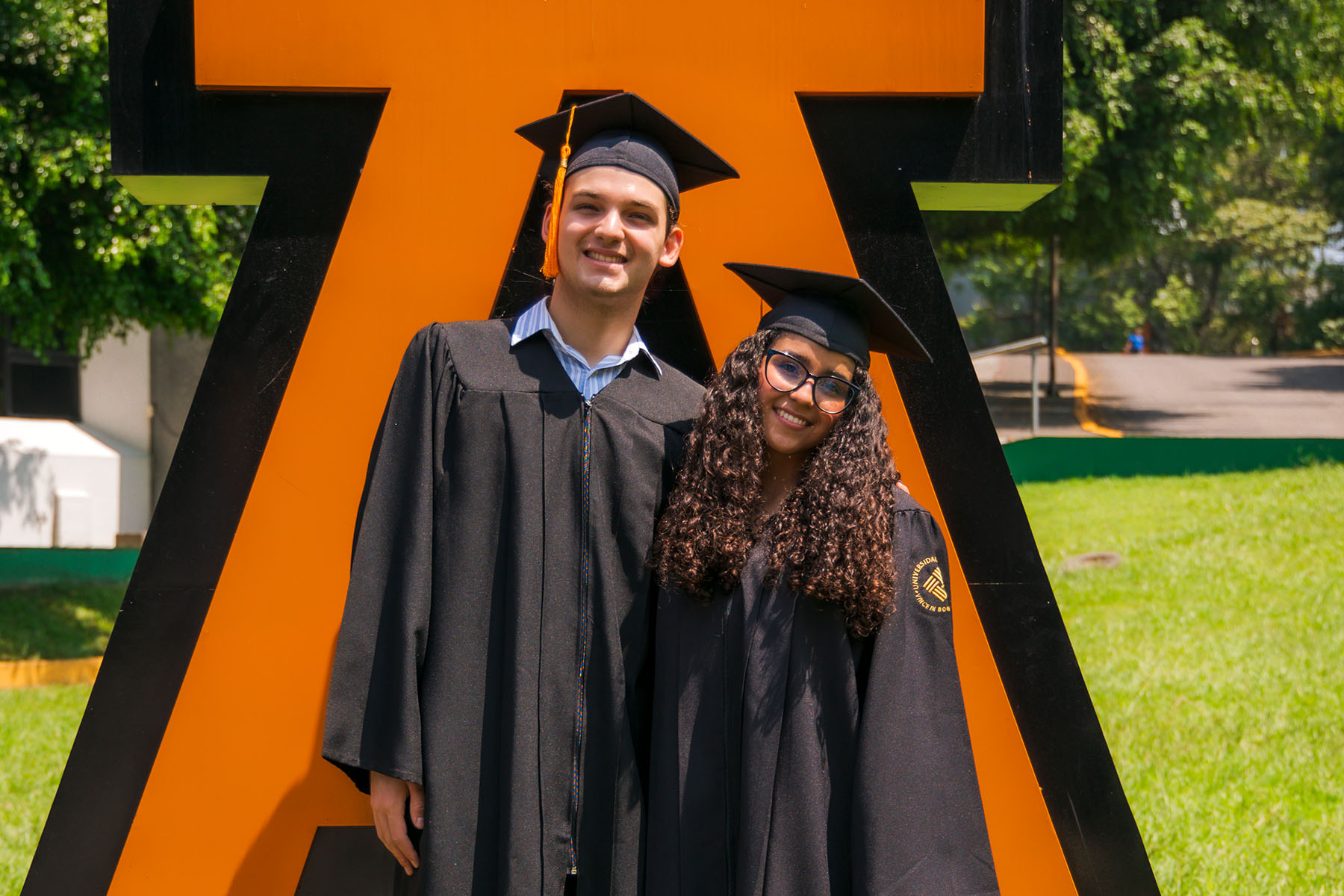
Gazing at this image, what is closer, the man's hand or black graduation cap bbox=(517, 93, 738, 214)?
the man's hand

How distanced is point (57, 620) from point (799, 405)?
9.75 m

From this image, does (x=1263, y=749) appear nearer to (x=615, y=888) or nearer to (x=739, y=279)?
(x=739, y=279)

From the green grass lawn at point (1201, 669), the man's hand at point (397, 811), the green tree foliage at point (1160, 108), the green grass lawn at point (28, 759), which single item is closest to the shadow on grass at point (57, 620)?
the green grass lawn at point (1201, 669)

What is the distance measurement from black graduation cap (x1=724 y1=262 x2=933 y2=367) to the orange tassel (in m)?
0.38

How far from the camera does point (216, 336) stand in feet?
10.4

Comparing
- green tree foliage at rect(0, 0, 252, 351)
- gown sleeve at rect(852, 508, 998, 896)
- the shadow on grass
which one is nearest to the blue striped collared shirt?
gown sleeve at rect(852, 508, 998, 896)

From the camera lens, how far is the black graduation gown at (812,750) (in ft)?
7.23

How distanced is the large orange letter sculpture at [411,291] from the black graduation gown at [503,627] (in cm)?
72

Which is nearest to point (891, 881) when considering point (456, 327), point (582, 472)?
point (582, 472)

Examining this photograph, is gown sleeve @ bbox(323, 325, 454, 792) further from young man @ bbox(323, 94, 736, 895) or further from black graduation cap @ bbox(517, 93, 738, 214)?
black graduation cap @ bbox(517, 93, 738, 214)

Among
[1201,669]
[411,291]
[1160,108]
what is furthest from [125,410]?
[1160,108]

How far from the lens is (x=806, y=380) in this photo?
2367 mm

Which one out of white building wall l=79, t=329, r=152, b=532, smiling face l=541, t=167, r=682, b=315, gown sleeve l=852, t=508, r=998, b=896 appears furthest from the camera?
white building wall l=79, t=329, r=152, b=532

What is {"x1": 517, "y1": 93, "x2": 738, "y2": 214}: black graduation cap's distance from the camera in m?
2.54
